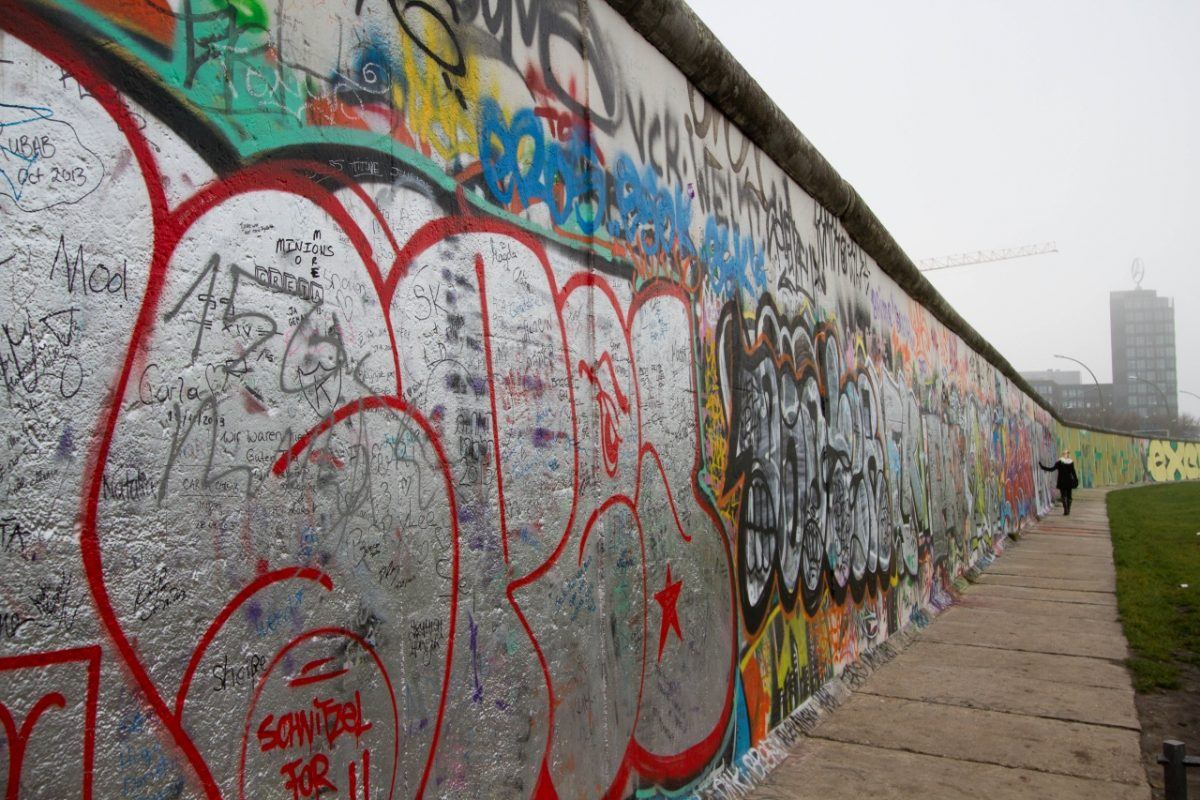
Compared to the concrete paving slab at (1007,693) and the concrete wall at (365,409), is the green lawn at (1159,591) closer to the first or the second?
the concrete paving slab at (1007,693)

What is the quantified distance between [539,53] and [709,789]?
307 centimetres

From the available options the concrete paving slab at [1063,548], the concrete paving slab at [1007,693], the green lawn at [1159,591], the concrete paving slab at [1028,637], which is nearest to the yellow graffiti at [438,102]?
the concrete paving slab at [1007,693]

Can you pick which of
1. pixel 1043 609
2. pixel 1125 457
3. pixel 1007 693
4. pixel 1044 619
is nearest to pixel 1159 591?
pixel 1043 609

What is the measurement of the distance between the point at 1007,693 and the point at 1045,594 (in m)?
4.84

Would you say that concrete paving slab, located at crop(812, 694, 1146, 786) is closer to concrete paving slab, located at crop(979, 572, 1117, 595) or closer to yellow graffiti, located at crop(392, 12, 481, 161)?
yellow graffiti, located at crop(392, 12, 481, 161)

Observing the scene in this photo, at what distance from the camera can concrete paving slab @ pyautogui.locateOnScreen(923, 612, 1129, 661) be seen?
7.21m

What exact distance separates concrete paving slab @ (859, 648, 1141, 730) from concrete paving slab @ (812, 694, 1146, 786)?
18cm

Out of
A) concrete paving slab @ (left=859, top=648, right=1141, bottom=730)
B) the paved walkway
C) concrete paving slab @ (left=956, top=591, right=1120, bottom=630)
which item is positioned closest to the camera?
the paved walkway

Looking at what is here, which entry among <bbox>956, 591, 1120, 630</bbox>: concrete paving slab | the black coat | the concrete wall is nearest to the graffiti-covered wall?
the black coat

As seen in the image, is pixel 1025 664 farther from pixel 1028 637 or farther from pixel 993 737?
pixel 993 737

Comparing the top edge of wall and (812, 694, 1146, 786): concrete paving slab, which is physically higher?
the top edge of wall

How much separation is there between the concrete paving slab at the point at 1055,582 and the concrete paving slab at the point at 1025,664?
3.82 m

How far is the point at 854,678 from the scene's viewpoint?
6.18 metres

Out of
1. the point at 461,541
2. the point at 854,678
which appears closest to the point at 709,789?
the point at 461,541
